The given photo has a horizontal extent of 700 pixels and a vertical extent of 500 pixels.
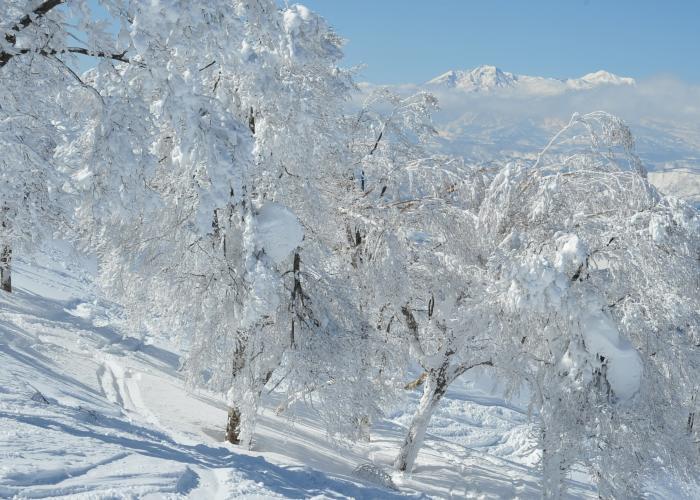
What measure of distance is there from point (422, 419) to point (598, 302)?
14.8 feet

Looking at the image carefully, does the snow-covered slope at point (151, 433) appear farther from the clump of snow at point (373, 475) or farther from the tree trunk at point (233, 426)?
the tree trunk at point (233, 426)

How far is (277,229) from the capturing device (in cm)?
871

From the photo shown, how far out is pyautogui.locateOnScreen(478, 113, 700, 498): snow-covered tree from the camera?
9766mm

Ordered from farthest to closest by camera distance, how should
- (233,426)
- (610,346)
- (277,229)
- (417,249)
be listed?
(417,249)
(233,426)
(610,346)
(277,229)

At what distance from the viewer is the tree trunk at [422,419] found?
12.5 meters

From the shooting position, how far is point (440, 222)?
11.5 meters

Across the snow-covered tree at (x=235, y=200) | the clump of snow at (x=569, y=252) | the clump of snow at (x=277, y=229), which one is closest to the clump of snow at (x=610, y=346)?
the clump of snow at (x=569, y=252)

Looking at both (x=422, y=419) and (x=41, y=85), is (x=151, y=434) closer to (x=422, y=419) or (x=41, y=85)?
(x=41, y=85)

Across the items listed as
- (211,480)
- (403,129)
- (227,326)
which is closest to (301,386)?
(227,326)

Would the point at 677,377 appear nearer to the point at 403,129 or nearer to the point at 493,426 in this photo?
the point at 403,129

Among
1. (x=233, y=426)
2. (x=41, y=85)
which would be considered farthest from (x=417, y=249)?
(x=41, y=85)

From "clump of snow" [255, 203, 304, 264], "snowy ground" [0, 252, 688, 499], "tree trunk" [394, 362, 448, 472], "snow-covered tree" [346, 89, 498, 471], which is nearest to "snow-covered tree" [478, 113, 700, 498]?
"snow-covered tree" [346, 89, 498, 471]

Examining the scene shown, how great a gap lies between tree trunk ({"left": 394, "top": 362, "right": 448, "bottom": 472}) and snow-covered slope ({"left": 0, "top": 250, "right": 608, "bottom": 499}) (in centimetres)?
35

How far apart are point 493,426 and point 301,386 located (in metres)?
13.0
